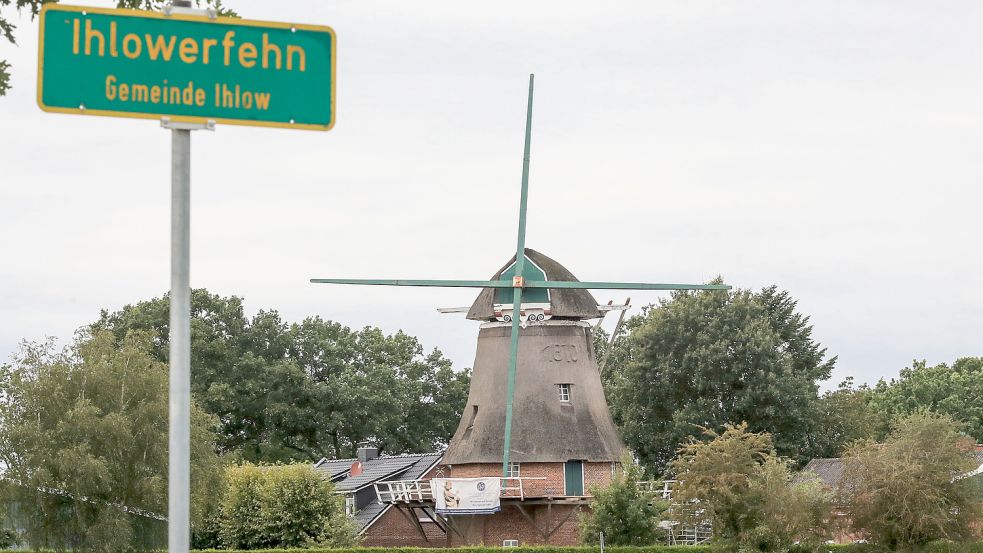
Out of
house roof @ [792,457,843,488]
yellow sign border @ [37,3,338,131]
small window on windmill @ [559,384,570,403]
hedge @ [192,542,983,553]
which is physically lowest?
hedge @ [192,542,983,553]

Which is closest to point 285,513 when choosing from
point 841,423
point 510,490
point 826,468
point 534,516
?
point 510,490

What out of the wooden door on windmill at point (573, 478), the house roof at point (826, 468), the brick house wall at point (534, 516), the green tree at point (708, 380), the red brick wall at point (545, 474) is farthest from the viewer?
the green tree at point (708, 380)

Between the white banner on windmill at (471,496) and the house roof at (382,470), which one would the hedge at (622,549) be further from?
the house roof at (382,470)

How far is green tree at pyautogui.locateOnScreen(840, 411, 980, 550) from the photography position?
135 ft

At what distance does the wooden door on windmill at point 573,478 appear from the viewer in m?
50.4

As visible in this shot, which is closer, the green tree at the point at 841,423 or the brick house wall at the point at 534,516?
the brick house wall at the point at 534,516

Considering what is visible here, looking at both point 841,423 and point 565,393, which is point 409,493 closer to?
point 565,393

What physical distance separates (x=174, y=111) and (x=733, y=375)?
5164 cm

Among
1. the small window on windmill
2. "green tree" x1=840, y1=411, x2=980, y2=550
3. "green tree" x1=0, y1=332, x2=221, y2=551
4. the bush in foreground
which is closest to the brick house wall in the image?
the small window on windmill

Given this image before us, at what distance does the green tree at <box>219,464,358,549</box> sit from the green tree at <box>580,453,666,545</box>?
9688mm

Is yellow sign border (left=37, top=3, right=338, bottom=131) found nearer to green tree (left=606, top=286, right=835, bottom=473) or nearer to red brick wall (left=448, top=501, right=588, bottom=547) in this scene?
red brick wall (left=448, top=501, right=588, bottom=547)

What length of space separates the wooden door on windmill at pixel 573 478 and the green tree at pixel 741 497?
8.42 meters

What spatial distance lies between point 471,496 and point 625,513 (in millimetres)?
6333

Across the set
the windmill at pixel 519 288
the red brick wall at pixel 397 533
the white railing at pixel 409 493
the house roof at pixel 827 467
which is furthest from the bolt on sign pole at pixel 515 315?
the house roof at pixel 827 467
